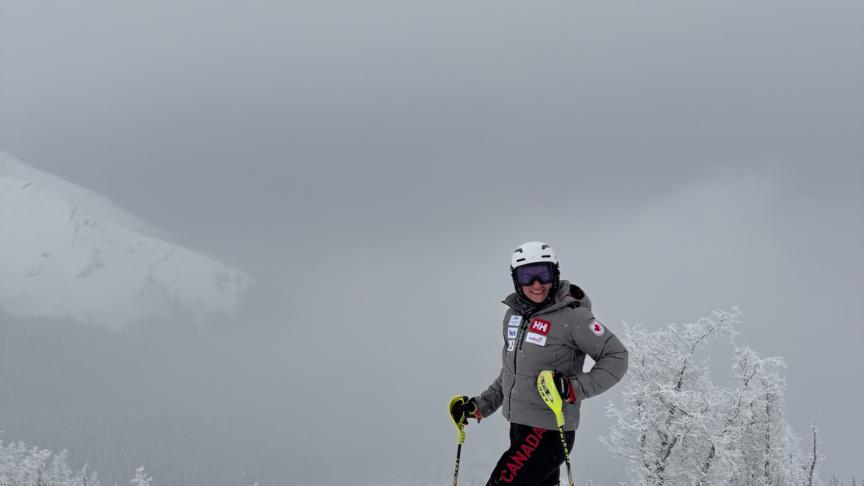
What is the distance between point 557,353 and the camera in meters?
5.50

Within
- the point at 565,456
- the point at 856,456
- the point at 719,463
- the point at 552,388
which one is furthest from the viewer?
the point at 856,456

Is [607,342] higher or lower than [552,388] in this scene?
higher

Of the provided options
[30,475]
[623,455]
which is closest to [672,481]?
[623,455]

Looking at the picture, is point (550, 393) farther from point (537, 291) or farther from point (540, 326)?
point (537, 291)

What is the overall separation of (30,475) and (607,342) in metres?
50.9

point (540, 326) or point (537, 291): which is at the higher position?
point (537, 291)

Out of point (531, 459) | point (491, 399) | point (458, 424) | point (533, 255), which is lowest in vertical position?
point (531, 459)

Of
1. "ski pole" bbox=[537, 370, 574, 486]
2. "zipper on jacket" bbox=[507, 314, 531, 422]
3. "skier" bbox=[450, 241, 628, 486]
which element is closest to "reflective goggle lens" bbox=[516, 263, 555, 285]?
"skier" bbox=[450, 241, 628, 486]

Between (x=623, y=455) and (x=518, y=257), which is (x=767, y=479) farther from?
(x=518, y=257)

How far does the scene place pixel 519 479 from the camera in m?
5.52

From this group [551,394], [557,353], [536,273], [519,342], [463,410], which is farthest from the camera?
[463,410]

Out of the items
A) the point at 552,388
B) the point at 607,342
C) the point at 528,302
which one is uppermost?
the point at 528,302

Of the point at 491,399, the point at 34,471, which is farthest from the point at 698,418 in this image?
the point at 34,471

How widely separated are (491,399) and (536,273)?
5.72ft
